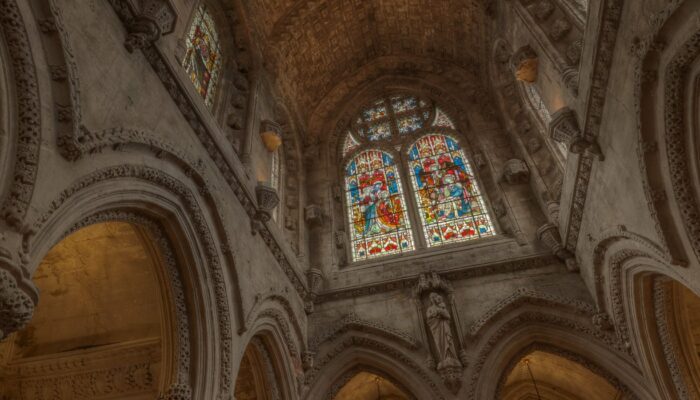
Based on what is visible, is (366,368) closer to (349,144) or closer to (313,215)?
(313,215)

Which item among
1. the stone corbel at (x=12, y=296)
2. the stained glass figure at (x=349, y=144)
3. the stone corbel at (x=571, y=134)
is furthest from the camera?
the stained glass figure at (x=349, y=144)

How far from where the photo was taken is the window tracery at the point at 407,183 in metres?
11.2

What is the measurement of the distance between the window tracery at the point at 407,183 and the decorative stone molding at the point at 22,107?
8.24 metres

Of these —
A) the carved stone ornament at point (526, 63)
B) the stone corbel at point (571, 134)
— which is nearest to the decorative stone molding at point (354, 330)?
the stone corbel at point (571, 134)

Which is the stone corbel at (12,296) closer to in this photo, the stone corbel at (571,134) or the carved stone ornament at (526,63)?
the stone corbel at (571,134)

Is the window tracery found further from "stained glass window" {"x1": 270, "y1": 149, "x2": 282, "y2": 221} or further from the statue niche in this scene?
"stained glass window" {"x1": 270, "y1": 149, "x2": 282, "y2": 221}

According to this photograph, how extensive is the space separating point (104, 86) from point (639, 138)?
5.73m

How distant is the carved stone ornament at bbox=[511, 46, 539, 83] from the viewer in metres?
8.72

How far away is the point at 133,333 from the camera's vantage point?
7.20 m

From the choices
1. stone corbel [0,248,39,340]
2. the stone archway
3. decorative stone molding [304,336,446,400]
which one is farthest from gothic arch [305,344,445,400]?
stone corbel [0,248,39,340]

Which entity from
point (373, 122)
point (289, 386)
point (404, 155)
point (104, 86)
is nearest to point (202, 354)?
point (289, 386)

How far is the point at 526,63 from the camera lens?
8766mm

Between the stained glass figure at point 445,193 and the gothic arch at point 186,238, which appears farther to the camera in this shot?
the stained glass figure at point 445,193

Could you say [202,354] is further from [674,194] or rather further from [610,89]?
[610,89]
